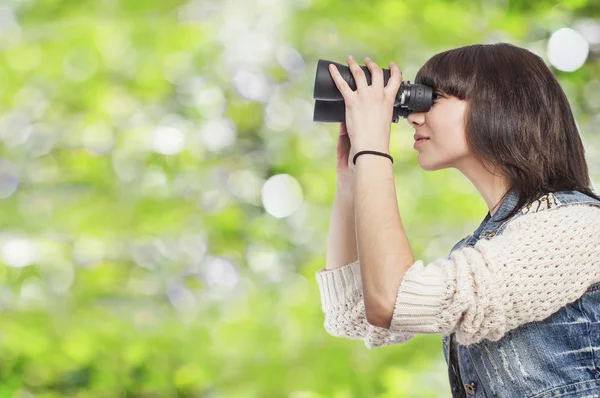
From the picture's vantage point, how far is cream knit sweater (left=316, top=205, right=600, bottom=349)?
2.71 feet

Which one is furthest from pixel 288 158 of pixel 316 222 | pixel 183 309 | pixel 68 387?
pixel 68 387

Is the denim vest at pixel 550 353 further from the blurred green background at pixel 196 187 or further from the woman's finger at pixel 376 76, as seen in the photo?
the blurred green background at pixel 196 187

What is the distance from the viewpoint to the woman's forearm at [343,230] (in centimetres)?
118

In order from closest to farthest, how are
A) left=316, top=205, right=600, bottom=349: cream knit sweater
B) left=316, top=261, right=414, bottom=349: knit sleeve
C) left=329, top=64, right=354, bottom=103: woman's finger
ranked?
left=316, top=205, right=600, bottom=349: cream knit sweater
left=329, top=64, right=354, bottom=103: woman's finger
left=316, top=261, right=414, bottom=349: knit sleeve

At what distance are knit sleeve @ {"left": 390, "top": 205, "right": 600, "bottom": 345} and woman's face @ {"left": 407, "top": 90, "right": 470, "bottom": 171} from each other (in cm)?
17

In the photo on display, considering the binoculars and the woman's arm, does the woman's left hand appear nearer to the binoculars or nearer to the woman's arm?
the binoculars

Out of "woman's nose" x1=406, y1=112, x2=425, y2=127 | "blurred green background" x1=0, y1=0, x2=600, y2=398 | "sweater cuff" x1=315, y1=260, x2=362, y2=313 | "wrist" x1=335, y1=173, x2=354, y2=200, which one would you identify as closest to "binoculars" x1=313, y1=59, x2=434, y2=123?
"woman's nose" x1=406, y1=112, x2=425, y2=127

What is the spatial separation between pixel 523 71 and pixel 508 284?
1.20ft

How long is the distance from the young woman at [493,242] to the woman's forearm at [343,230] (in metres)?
0.03

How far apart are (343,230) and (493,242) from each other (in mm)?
351

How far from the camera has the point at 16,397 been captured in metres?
2.15

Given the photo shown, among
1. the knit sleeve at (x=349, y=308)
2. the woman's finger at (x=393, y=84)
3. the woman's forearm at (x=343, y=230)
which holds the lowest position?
the knit sleeve at (x=349, y=308)

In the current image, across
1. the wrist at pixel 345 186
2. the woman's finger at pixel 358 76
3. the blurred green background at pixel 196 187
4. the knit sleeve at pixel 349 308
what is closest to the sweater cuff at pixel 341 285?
the knit sleeve at pixel 349 308

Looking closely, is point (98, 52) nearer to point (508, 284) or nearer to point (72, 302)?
point (72, 302)
